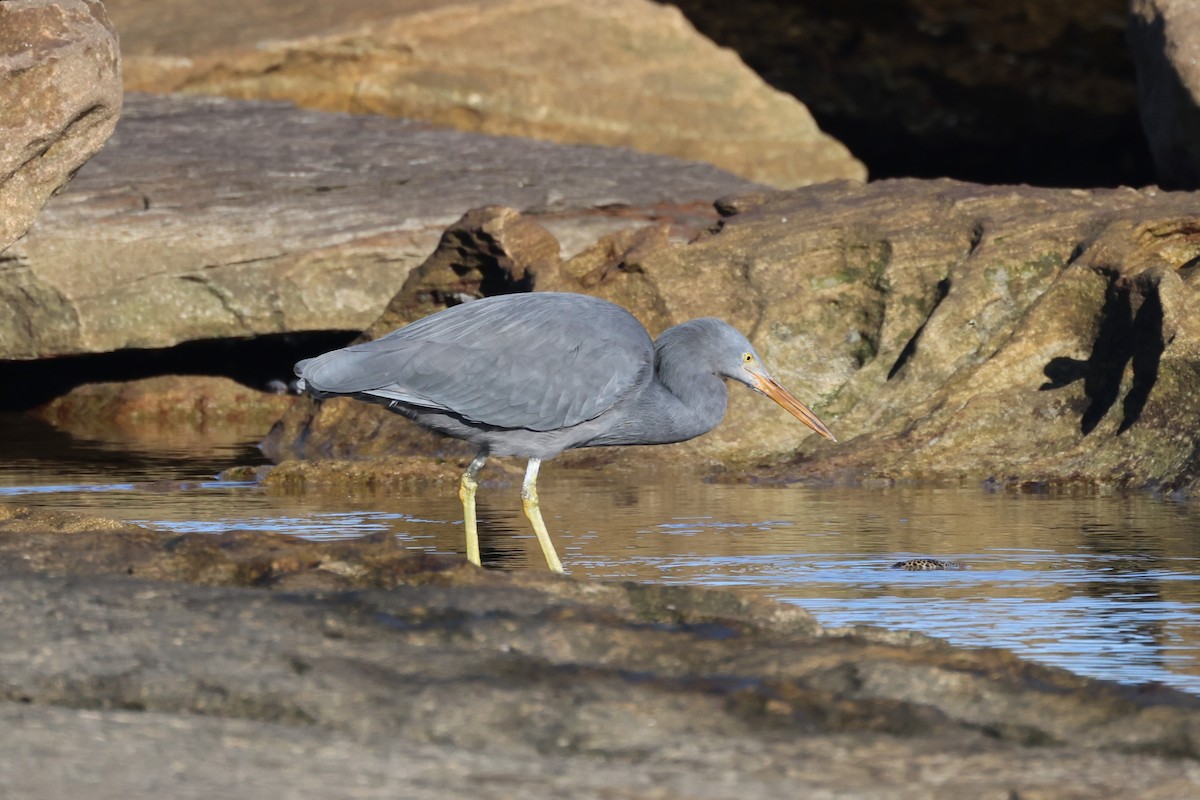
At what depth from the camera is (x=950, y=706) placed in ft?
14.2

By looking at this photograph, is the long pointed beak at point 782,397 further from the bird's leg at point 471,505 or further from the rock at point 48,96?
the rock at point 48,96

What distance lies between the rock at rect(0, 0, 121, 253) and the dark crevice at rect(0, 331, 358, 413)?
22.6 feet

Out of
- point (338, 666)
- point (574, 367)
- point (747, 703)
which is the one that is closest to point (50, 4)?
point (574, 367)

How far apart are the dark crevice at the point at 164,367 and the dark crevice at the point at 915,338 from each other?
5.64 metres

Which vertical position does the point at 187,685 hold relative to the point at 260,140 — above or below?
below

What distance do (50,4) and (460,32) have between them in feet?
36.9

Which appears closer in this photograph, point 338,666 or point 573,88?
point 338,666

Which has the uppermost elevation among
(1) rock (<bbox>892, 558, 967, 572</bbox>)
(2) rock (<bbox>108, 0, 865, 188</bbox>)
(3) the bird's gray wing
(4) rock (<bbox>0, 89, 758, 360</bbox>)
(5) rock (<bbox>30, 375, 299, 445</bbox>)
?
(2) rock (<bbox>108, 0, 865, 188</bbox>)

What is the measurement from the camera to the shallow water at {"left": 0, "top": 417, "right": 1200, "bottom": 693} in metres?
5.94

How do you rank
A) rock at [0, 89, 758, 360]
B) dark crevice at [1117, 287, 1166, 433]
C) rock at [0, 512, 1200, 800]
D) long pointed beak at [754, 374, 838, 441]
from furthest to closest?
rock at [0, 89, 758, 360], dark crevice at [1117, 287, 1166, 433], long pointed beak at [754, 374, 838, 441], rock at [0, 512, 1200, 800]

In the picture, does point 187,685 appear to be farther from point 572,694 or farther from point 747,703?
point 747,703

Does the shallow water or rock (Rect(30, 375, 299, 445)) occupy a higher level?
rock (Rect(30, 375, 299, 445))

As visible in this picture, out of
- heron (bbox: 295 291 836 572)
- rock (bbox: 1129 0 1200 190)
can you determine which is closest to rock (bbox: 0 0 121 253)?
heron (bbox: 295 291 836 572)

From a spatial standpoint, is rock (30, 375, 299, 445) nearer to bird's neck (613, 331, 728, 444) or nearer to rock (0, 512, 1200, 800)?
bird's neck (613, 331, 728, 444)
